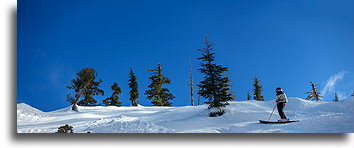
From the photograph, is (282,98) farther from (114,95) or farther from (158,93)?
(158,93)

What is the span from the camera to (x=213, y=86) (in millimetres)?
7066

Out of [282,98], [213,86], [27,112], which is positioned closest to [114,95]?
[27,112]

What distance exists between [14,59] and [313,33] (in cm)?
662

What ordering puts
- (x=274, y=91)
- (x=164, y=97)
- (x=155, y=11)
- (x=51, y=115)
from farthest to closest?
(x=164, y=97) → (x=51, y=115) → (x=155, y=11) → (x=274, y=91)

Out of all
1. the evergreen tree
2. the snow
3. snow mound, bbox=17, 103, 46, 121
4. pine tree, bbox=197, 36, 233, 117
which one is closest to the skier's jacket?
the snow

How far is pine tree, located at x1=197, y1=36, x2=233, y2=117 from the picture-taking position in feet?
22.5

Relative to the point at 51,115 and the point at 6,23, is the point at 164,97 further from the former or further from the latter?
the point at 6,23

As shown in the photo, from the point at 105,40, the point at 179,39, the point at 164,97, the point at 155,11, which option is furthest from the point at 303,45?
the point at 164,97

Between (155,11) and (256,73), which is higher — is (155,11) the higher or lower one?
the higher one

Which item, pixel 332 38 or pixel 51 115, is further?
pixel 51 115

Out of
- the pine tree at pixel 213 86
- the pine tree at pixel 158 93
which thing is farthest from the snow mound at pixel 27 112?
the pine tree at pixel 158 93

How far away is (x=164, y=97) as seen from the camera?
59.5ft
